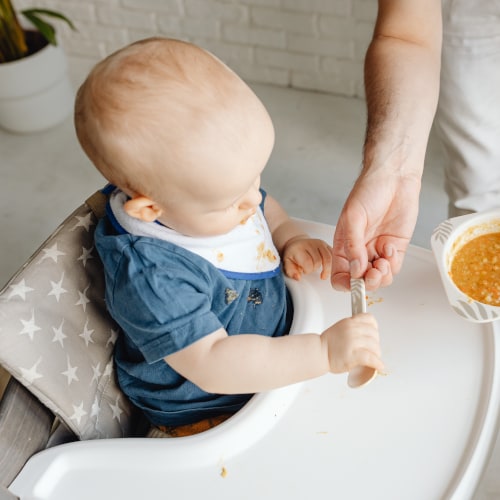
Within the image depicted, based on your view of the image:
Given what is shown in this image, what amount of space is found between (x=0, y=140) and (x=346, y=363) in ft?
5.22

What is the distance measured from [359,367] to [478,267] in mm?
265

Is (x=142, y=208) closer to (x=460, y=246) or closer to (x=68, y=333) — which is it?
(x=68, y=333)

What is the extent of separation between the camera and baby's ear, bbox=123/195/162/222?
0.67m

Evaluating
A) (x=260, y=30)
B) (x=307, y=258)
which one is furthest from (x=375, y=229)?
(x=260, y=30)

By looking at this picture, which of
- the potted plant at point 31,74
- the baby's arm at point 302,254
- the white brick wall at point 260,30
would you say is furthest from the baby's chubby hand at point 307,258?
the potted plant at point 31,74

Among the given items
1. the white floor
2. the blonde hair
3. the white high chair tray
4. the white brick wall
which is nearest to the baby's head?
the blonde hair

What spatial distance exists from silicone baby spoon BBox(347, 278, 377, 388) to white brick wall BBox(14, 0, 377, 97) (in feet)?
3.94

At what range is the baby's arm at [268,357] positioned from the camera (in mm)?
701

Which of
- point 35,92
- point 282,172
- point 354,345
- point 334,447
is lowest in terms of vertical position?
point 282,172

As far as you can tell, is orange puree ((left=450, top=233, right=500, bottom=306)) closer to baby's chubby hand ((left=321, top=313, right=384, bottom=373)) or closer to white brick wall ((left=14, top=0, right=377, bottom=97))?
baby's chubby hand ((left=321, top=313, right=384, bottom=373))

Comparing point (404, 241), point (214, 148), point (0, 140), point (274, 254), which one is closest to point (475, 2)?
point (404, 241)

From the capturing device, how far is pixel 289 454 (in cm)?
72

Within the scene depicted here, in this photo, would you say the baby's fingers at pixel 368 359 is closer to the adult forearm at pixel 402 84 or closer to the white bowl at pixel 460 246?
the white bowl at pixel 460 246

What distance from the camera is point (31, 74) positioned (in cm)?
A: 187
